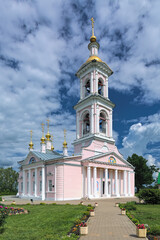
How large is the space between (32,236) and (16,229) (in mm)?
1799

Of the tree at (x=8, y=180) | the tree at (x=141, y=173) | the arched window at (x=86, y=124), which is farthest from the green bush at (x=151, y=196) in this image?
the tree at (x=8, y=180)

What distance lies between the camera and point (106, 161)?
104 ft

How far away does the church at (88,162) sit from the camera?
2788 centimetres

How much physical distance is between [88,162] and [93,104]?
10.3m

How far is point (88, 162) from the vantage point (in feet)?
95.2

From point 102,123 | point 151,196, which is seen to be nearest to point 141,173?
point 102,123

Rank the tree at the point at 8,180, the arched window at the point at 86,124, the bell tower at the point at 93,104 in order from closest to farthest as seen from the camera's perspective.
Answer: the bell tower at the point at 93,104
the arched window at the point at 86,124
the tree at the point at 8,180

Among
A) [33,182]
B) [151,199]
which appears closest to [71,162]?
[33,182]

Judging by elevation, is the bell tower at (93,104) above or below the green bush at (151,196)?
above

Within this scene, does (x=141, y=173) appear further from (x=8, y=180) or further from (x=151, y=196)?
(x=8, y=180)

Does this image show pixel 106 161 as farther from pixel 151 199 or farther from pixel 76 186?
pixel 151 199

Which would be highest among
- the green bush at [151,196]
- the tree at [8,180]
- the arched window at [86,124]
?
the arched window at [86,124]

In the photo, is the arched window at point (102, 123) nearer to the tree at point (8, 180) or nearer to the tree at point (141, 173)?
the tree at point (141, 173)

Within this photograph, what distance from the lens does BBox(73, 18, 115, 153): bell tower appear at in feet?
113
